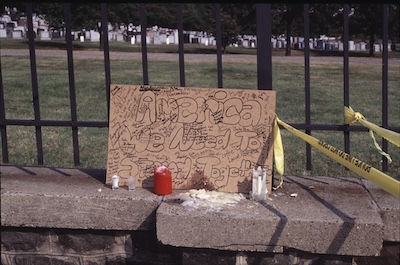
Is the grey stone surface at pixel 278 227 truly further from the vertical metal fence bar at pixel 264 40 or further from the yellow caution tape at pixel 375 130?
the vertical metal fence bar at pixel 264 40

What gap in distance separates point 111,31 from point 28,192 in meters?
42.4

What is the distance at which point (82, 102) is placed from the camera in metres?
10.7

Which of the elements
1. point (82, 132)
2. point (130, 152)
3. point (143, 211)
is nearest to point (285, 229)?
point (143, 211)

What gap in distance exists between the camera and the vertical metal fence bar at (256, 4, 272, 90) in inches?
135

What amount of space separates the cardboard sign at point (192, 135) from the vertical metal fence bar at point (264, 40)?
20cm

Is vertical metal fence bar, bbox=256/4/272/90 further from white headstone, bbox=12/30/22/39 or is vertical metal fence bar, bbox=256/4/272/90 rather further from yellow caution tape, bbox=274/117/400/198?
white headstone, bbox=12/30/22/39

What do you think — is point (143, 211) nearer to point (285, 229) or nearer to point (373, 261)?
point (285, 229)

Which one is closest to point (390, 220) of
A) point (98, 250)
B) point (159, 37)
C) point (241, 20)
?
point (98, 250)

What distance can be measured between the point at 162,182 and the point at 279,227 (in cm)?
71

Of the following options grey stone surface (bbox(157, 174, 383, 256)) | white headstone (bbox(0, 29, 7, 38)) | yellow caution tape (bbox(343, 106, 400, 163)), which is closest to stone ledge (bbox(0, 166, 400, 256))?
grey stone surface (bbox(157, 174, 383, 256))

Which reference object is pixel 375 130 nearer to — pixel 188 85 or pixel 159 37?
pixel 188 85

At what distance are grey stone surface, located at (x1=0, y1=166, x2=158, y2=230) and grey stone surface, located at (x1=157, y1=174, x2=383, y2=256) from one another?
166mm

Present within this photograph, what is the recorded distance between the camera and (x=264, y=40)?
344cm

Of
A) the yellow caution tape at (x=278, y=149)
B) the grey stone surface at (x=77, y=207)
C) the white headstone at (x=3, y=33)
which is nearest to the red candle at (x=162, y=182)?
the grey stone surface at (x=77, y=207)
